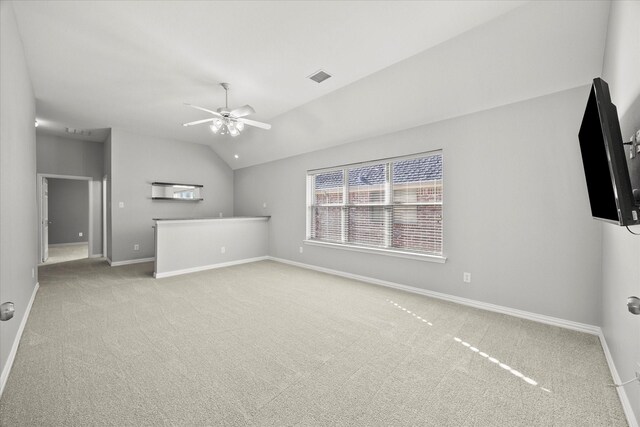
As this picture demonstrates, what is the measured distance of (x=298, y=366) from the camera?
80.0 inches

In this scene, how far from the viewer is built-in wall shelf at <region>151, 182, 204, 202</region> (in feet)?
20.6

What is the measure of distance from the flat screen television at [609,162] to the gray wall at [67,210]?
11.6 meters

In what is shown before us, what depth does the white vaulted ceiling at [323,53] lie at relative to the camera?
88.1 inches

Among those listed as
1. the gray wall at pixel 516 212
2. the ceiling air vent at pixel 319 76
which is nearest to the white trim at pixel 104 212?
the ceiling air vent at pixel 319 76

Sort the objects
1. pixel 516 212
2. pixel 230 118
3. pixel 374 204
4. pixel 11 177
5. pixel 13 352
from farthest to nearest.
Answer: pixel 374 204
pixel 230 118
pixel 516 212
pixel 11 177
pixel 13 352

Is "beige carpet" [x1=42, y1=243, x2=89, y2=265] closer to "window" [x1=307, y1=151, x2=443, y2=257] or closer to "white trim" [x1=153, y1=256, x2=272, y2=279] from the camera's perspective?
"white trim" [x1=153, y1=256, x2=272, y2=279]

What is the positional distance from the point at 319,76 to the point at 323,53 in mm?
508

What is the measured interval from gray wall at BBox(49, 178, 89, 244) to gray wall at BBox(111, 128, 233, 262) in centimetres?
444

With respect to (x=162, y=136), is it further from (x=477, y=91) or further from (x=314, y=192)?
(x=477, y=91)

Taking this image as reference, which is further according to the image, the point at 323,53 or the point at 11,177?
the point at 323,53

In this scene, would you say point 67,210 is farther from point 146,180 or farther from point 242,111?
point 242,111

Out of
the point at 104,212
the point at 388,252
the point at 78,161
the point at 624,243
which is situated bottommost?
the point at 388,252

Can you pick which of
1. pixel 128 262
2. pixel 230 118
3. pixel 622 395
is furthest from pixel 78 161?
pixel 622 395

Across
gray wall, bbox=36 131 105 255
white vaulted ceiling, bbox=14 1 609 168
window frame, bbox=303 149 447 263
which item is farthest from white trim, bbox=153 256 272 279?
gray wall, bbox=36 131 105 255
